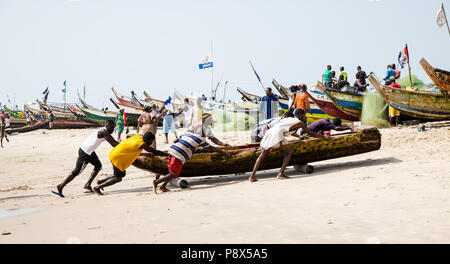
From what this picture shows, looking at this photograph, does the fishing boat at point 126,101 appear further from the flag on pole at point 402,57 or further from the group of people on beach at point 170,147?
the group of people on beach at point 170,147

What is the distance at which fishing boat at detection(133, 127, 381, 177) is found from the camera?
283 inches

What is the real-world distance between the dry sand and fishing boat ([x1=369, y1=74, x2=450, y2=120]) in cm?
444

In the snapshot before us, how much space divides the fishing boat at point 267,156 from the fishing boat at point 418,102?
5.64 meters

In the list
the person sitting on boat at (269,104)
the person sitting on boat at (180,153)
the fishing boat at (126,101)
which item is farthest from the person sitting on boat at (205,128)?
the fishing boat at (126,101)

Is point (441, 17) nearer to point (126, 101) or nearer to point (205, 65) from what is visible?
point (205, 65)

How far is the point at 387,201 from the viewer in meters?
4.85

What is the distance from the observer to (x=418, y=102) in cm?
1288

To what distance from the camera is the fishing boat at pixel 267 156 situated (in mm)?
7176

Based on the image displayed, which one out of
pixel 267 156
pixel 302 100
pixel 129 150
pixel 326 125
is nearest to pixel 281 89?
pixel 302 100

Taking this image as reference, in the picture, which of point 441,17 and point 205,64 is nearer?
point 441,17

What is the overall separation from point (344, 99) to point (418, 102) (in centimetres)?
281

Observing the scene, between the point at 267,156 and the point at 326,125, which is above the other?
the point at 326,125

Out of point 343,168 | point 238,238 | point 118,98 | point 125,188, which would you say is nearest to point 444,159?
point 343,168

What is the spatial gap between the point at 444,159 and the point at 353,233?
4719 millimetres
